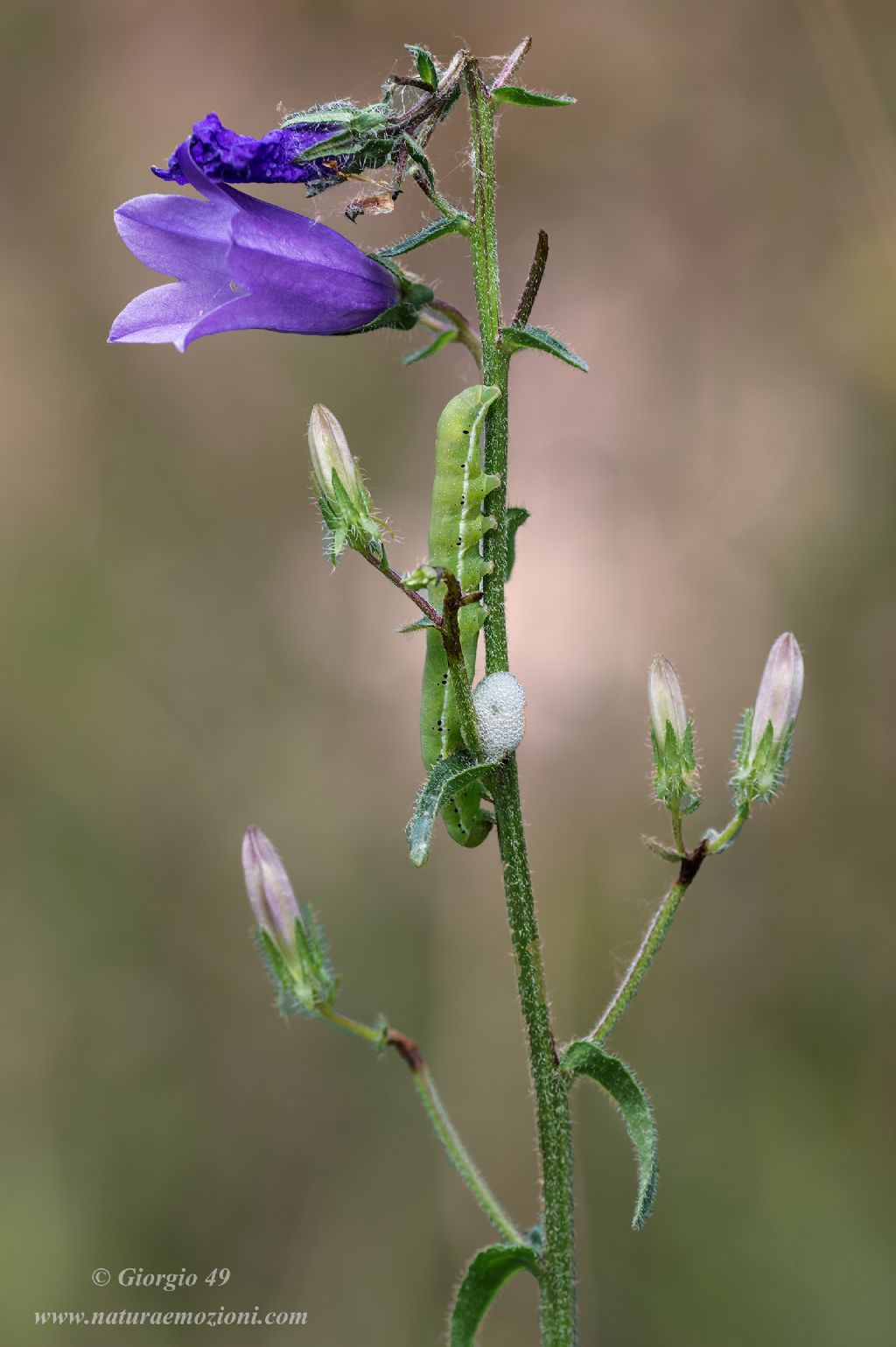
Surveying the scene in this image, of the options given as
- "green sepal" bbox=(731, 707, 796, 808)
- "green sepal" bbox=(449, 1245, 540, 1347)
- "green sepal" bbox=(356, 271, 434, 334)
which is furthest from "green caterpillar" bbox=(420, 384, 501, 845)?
Answer: "green sepal" bbox=(449, 1245, 540, 1347)

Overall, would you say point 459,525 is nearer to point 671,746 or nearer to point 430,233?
point 430,233

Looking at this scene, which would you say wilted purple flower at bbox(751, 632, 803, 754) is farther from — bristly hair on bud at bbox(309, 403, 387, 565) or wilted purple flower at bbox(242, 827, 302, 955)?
wilted purple flower at bbox(242, 827, 302, 955)

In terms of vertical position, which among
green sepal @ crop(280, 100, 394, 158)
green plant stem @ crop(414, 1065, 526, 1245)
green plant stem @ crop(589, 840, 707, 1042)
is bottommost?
green plant stem @ crop(414, 1065, 526, 1245)

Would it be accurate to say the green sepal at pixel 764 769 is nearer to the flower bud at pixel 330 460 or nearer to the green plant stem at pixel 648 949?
the green plant stem at pixel 648 949

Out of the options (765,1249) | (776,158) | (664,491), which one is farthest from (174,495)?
(765,1249)

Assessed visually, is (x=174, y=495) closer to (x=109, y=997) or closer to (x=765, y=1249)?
(x=109, y=997)

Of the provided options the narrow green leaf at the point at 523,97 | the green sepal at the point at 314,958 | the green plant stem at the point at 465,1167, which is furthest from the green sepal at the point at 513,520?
the green plant stem at the point at 465,1167

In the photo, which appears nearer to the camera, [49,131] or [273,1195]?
[273,1195]
